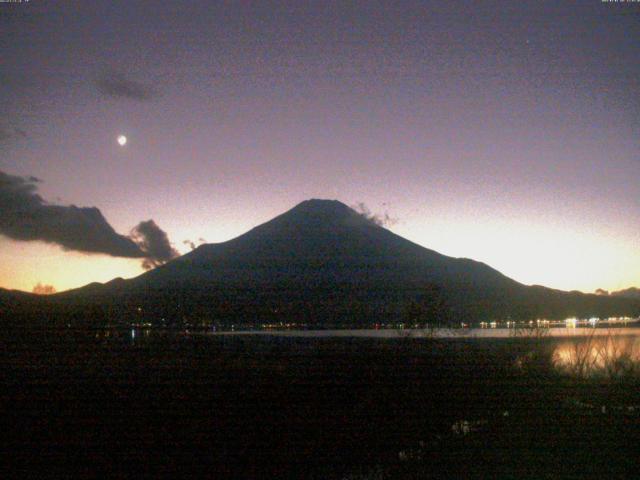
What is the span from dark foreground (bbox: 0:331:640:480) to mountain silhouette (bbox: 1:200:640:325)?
92.9 m

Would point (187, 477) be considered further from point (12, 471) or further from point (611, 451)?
point (611, 451)

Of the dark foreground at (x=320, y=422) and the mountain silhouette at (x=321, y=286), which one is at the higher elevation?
the mountain silhouette at (x=321, y=286)

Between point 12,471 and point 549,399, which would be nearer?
point 12,471

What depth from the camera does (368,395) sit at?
19.1 m

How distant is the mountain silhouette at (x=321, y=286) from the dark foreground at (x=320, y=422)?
92.9 metres

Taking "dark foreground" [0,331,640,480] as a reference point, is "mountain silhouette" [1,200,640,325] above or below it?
above

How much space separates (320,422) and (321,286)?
466 feet

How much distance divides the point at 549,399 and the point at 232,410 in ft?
25.4

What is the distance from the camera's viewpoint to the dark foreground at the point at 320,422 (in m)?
10.3

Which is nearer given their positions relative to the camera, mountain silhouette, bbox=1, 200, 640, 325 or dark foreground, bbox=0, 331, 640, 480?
dark foreground, bbox=0, 331, 640, 480

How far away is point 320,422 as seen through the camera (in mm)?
14875

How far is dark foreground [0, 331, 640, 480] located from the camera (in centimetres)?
1033

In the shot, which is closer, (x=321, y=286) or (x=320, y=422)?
(x=320, y=422)

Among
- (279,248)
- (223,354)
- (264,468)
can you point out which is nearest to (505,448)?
(264,468)
